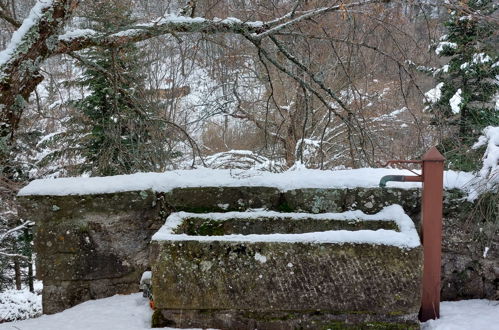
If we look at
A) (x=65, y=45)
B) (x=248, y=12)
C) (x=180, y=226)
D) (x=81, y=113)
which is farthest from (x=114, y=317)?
(x=81, y=113)

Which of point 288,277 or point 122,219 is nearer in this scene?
point 288,277

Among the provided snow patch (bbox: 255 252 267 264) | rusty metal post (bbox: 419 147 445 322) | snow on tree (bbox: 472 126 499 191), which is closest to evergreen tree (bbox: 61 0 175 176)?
snow patch (bbox: 255 252 267 264)

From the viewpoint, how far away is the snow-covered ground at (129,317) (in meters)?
2.38

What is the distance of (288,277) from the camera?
7.40 ft

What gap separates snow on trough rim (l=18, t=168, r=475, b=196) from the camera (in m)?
2.97

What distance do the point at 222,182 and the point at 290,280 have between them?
98 cm

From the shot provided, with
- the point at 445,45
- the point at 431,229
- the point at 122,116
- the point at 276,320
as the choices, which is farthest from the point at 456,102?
the point at 276,320

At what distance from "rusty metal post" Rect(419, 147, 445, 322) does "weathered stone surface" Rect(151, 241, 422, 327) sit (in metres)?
0.28

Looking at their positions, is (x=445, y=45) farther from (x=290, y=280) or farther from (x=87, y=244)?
(x=87, y=244)

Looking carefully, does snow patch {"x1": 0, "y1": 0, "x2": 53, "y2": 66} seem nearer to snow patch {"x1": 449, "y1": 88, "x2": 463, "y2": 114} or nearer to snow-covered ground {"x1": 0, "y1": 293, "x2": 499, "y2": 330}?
snow-covered ground {"x1": 0, "y1": 293, "x2": 499, "y2": 330}

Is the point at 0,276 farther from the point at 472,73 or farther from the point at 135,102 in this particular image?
the point at 472,73

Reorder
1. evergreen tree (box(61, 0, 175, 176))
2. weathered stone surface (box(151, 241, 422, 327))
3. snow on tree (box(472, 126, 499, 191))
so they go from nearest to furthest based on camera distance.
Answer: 1. weathered stone surface (box(151, 241, 422, 327))
2. snow on tree (box(472, 126, 499, 191))
3. evergreen tree (box(61, 0, 175, 176))

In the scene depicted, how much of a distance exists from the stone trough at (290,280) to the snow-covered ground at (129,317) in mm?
254

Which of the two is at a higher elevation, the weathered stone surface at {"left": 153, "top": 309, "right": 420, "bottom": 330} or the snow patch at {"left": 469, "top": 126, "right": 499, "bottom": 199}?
the snow patch at {"left": 469, "top": 126, "right": 499, "bottom": 199}
